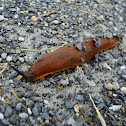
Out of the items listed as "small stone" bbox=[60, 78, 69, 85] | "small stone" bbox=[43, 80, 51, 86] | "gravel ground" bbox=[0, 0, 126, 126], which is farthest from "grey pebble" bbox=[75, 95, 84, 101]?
"small stone" bbox=[43, 80, 51, 86]

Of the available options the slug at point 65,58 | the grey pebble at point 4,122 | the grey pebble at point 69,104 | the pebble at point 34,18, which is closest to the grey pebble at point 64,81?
the slug at point 65,58

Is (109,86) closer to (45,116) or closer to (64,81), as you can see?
(64,81)

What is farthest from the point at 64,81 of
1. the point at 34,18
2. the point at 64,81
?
the point at 34,18

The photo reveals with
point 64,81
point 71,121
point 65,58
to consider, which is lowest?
point 71,121

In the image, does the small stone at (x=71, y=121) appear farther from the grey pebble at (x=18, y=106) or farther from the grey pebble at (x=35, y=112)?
the grey pebble at (x=18, y=106)

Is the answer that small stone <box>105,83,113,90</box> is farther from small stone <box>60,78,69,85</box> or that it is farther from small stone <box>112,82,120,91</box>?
small stone <box>60,78,69,85</box>

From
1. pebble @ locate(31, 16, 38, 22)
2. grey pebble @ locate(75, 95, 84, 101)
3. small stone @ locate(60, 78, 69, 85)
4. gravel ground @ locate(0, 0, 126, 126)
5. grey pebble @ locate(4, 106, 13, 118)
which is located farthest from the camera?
pebble @ locate(31, 16, 38, 22)
